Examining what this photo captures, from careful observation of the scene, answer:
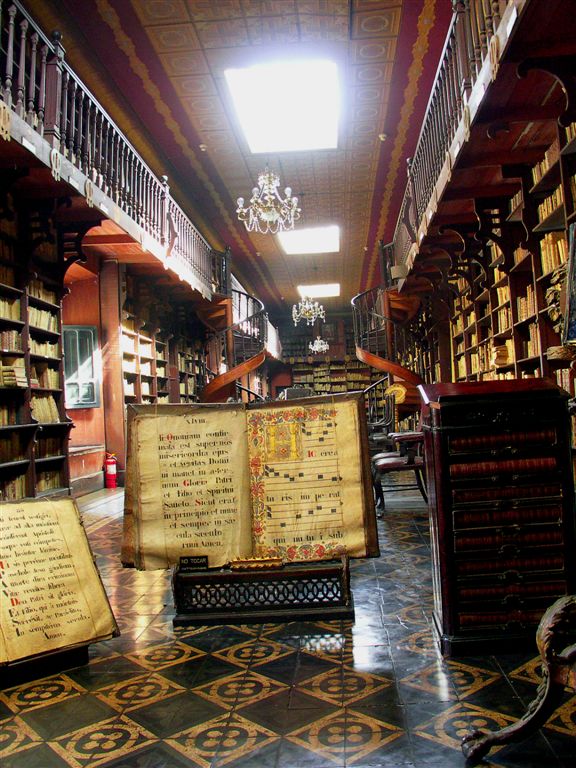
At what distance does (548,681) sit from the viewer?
5.57 feet

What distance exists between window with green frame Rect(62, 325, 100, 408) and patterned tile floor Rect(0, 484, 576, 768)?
5.70 metres

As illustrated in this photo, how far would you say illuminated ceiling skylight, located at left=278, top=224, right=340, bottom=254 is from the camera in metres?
14.5

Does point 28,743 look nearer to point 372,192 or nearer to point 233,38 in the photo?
point 233,38

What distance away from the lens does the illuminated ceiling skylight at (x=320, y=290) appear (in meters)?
20.0

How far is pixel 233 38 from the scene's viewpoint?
23.7 ft

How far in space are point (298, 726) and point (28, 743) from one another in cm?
87

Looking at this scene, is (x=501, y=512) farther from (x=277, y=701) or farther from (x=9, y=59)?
(x=9, y=59)

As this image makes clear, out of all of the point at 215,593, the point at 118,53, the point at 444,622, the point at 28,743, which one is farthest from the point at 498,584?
the point at 118,53

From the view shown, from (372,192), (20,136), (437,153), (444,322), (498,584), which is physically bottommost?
(498,584)

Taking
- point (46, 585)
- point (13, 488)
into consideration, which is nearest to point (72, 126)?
point (13, 488)

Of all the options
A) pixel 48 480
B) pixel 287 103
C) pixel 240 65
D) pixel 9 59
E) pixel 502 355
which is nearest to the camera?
pixel 9 59

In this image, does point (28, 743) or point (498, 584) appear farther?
point (498, 584)

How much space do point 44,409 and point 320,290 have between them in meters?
15.0

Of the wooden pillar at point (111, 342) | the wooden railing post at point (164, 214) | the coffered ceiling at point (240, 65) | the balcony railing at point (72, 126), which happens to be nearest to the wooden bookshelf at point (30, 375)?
the balcony railing at point (72, 126)
